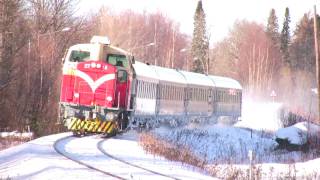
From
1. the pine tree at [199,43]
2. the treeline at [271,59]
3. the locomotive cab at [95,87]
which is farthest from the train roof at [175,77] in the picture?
the treeline at [271,59]

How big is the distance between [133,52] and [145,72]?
43.3 metres

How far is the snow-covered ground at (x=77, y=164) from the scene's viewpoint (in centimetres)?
1198

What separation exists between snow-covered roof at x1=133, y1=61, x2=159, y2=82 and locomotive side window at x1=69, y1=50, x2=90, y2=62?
249cm

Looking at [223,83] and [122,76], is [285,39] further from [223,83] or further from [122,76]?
[122,76]

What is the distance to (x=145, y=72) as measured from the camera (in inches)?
1045

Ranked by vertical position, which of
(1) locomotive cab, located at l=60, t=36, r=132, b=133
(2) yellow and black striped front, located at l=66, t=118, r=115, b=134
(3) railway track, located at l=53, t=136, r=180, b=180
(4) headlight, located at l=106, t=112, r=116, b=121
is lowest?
(3) railway track, located at l=53, t=136, r=180, b=180

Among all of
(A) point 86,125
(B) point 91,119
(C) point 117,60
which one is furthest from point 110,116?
(C) point 117,60

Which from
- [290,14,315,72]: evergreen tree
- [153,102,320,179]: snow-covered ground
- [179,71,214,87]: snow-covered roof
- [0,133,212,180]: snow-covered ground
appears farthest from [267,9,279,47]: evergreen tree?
[0,133,212,180]: snow-covered ground

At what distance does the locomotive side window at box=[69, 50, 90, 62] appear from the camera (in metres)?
22.0

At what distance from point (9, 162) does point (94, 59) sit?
8.42 m

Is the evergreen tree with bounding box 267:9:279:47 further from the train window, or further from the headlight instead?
the headlight

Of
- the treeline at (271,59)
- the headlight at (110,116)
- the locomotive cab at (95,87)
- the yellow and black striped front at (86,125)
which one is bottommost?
the yellow and black striped front at (86,125)

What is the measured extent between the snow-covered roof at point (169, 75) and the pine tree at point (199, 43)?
4522 centimetres

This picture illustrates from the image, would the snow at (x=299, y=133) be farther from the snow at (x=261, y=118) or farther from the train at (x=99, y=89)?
the snow at (x=261, y=118)
